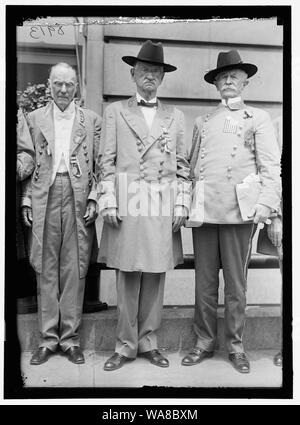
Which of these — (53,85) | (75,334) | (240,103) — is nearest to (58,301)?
(75,334)

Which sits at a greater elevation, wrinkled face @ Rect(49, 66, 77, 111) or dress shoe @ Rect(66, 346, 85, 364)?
wrinkled face @ Rect(49, 66, 77, 111)

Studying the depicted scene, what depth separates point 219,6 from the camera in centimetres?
357

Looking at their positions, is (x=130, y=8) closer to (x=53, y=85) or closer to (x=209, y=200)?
(x=53, y=85)

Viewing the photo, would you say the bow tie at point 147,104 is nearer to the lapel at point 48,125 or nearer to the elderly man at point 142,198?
the elderly man at point 142,198

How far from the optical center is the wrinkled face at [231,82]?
3706 mm

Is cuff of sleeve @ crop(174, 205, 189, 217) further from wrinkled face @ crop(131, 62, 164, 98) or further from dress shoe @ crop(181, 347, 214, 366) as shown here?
dress shoe @ crop(181, 347, 214, 366)

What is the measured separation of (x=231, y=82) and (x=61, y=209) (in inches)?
57.1

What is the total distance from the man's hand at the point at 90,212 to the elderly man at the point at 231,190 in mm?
706

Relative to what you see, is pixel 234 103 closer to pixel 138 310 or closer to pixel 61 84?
pixel 61 84

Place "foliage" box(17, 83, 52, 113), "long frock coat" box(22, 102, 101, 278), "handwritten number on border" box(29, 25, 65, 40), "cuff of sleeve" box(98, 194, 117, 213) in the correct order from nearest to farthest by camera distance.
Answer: "cuff of sleeve" box(98, 194, 117, 213), "long frock coat" box(22, 102, 101, 278), "handwritten number on border" box(29, 25, 65, 40), "foliage" box(17, 83, 52, 113)

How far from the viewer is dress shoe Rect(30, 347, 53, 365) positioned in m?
3.69

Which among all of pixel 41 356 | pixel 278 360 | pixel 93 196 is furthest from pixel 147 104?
pixel 278 360

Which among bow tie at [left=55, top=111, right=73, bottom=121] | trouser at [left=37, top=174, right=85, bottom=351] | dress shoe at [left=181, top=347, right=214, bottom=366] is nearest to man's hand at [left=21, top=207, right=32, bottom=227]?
trouser at [left=37, top=174, right=85, bottom=351]

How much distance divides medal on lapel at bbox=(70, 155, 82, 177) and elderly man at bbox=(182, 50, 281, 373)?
2.64 feet
